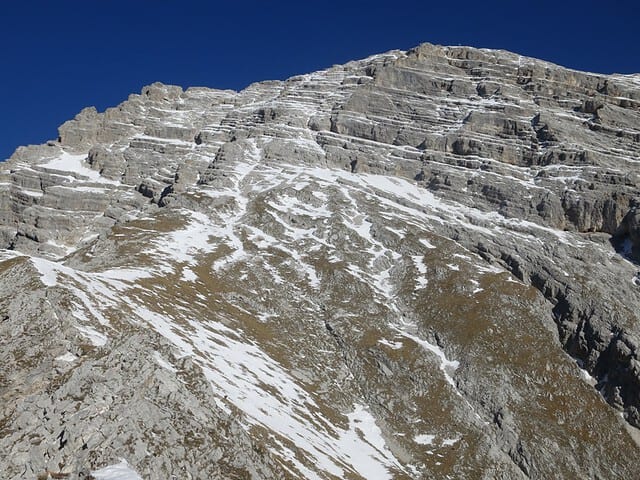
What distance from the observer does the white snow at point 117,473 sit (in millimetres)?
25688

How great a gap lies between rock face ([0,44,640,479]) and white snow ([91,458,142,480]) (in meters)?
0.42

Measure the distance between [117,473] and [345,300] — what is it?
81415mm

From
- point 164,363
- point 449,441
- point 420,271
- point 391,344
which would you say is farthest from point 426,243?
point 164,363

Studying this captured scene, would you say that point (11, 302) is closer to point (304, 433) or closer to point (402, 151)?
point (304, 433)

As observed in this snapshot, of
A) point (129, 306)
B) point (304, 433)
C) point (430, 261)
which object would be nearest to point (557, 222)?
point (430, 261)

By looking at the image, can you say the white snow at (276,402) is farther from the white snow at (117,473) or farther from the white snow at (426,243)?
the white snow at (426,243)

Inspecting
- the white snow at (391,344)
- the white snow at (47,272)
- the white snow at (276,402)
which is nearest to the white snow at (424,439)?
the white snow at (276,402)

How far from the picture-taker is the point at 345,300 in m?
106

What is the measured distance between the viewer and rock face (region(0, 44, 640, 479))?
3303cm

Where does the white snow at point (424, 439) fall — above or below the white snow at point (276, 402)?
below

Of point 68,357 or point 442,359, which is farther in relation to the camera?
point 442,359

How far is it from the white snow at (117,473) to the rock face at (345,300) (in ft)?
1.36

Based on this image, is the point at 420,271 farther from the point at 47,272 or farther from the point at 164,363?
the point at 164,363

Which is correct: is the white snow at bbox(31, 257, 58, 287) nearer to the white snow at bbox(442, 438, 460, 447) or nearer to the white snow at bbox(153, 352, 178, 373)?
the white snow at bbox(153, 352, 178, 373)
